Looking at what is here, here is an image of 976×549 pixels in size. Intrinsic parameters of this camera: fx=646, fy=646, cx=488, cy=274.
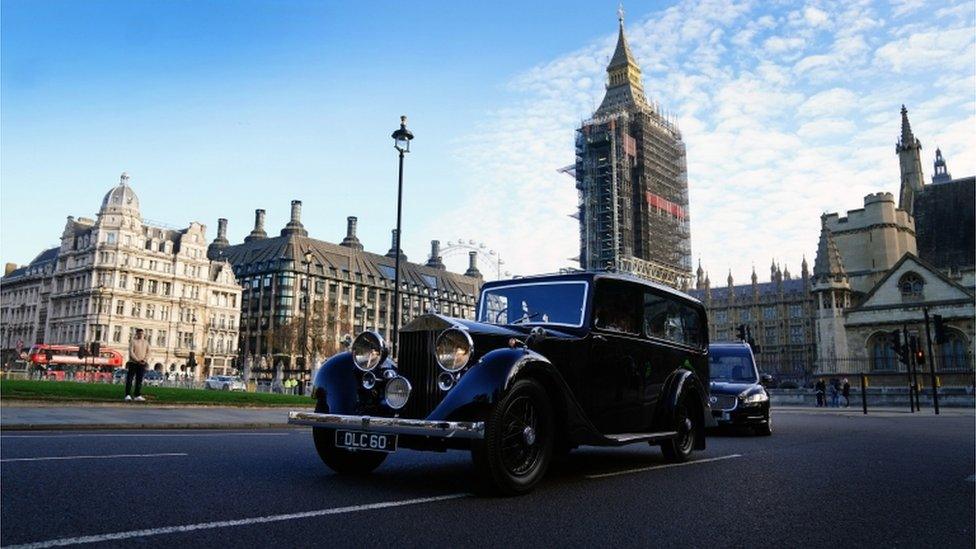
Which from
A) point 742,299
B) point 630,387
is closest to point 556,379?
point 630,387

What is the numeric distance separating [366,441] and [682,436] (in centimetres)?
432

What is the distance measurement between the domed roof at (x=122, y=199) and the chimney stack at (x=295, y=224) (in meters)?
26.8

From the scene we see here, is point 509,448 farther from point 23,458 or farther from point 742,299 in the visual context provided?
point 742,299

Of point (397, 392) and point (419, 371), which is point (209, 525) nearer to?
point (397, 392)

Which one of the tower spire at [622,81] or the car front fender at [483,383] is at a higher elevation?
the tower spire at [622,81]

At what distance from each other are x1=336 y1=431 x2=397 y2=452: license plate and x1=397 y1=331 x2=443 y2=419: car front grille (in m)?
0.37

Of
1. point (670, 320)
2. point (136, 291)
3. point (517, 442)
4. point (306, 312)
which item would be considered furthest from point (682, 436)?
point (136, 291)

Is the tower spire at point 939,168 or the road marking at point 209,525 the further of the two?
the tower spire at point 939,168

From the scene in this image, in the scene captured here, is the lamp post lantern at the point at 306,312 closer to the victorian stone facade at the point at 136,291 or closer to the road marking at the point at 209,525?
the victorian stone facade at the point at 136,291

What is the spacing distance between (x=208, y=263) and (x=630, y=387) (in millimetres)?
94912

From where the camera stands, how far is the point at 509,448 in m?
5.20

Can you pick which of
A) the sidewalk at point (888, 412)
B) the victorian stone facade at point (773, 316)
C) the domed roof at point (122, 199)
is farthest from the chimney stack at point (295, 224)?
the sidewalk at point (888, 412)

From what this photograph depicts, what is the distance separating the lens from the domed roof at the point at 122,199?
83.8 meters

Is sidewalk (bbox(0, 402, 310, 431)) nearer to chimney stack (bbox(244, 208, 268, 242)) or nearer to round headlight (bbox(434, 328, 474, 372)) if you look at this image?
round headlight (bbox(434, 328, 474, 372))
